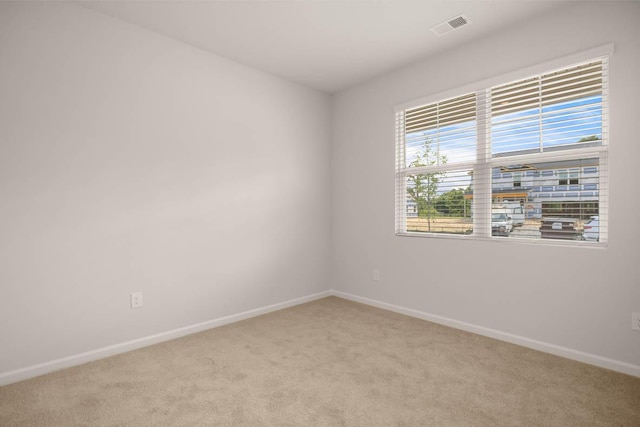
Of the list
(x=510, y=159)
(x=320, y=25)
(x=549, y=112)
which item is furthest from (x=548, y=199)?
(x=320, y=25)

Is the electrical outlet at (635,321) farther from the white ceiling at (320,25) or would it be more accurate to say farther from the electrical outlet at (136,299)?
the electrical outlet at (136,299)

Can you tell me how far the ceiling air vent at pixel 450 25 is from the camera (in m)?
2.59

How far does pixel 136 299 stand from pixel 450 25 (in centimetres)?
334

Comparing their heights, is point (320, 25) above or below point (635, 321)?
above

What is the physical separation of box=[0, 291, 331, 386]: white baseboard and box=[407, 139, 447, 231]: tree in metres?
1.88

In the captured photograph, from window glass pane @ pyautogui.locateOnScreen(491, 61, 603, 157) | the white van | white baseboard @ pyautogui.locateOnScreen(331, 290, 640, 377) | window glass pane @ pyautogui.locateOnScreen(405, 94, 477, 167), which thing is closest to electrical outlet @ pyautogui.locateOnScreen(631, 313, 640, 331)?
white baseboard @ pyautogui.locateOnScreen(331, 290, 640, 377)

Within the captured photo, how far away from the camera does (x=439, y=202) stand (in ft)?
10.8

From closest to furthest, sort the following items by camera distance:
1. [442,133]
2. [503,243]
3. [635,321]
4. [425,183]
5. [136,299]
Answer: [635,321]
[136,299]
[503,243]
[442,133]
[425,183]

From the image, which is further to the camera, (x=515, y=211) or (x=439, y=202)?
(x=439, y=202)

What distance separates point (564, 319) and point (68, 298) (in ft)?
11.8

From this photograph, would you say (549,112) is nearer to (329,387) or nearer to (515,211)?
(515,211)

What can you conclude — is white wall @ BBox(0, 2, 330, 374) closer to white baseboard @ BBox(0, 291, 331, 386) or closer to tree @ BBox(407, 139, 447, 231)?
white baseboard @ BBox(0, 291, 331, 386)

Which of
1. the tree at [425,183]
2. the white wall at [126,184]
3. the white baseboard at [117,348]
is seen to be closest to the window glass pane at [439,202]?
the tree at [425,183]

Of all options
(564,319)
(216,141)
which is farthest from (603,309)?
(216,141)
